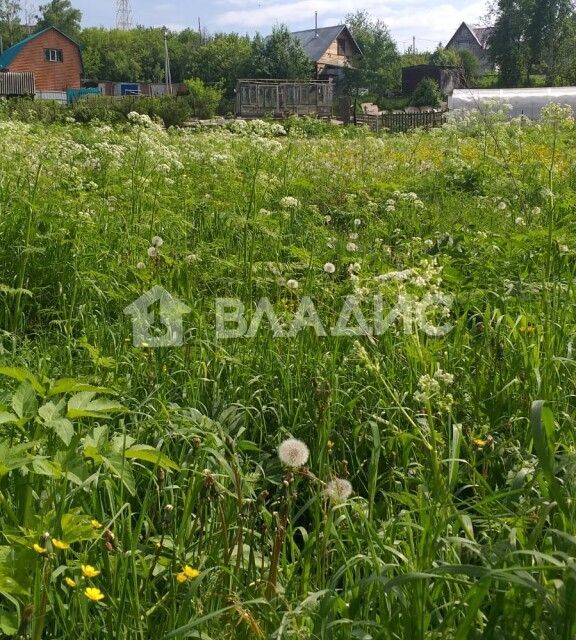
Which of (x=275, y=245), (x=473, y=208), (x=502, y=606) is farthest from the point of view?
(x=473, y=208)

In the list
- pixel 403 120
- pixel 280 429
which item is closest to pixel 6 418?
pixel 280 429

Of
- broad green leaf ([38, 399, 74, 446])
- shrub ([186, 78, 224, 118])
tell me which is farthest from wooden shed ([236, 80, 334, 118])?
broad green leaf ([38, 399, 74, 446])

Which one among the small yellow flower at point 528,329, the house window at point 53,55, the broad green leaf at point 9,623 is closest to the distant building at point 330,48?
the house window at point 53,55

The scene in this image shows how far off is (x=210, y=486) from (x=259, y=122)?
406 centimetres

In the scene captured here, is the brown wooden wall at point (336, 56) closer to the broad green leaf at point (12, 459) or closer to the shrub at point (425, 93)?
the shrub at point (425, 93)

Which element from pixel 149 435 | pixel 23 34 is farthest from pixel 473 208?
pixel 23 34

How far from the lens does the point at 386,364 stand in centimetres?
Result: 311

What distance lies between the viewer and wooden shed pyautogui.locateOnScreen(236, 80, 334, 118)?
111ft

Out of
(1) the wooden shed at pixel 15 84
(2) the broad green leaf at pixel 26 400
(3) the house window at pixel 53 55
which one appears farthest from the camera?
(3) the house window at pixel 53 55

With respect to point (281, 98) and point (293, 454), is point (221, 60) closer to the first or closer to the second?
point (281, 98)

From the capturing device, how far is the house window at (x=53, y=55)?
68.2 meters

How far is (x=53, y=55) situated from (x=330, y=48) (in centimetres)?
2322

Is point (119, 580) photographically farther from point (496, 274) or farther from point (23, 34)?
point (23, 34)

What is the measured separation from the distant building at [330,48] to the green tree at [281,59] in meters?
5.76
